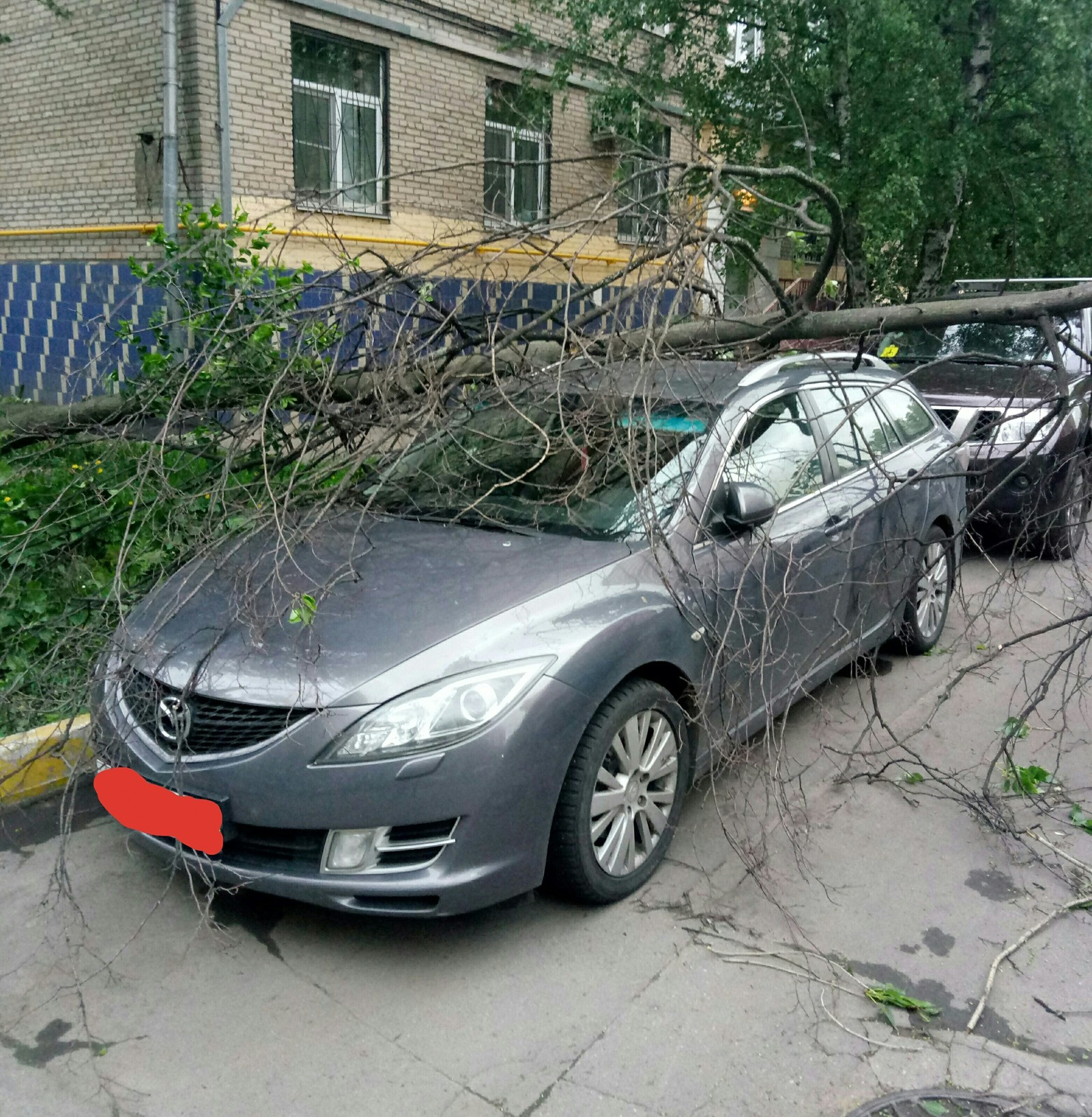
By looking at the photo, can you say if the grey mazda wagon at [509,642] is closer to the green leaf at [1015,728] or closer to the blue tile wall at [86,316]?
the green leaf at [1015,728]

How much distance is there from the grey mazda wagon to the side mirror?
0.04 ft

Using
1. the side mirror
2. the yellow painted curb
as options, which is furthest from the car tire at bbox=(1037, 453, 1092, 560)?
the yellow painted curb

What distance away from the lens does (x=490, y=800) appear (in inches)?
121

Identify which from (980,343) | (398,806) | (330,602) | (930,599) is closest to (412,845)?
(398,806)

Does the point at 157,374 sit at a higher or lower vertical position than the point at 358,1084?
higher

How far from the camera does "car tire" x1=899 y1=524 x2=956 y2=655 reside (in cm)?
579

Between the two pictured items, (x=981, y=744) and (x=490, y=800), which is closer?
(x=490, y=800)

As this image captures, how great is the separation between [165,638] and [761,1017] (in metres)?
2.18

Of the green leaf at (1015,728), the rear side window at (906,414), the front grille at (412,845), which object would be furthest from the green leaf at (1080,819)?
the front grille at (412,845)

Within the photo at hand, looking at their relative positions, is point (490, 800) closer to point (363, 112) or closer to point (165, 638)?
point (165, 638)

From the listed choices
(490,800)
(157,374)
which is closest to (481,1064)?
(490,800)

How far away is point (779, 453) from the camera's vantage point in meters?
4.54

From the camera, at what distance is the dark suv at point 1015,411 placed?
4.91 m

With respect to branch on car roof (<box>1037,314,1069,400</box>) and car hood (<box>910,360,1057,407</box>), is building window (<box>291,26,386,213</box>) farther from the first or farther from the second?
branch on car roof (<box>1037,314,1069,400</box>)
